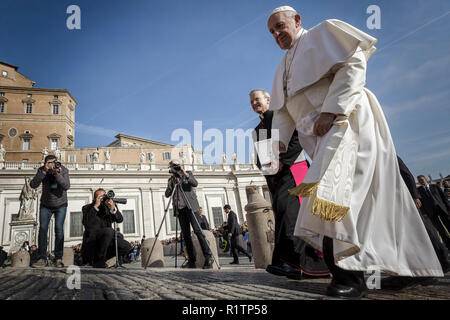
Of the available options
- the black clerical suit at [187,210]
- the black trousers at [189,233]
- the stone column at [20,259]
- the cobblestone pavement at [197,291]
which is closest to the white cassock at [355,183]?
the cobblestone pavement at [197,291]

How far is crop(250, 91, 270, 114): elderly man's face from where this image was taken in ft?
13.8

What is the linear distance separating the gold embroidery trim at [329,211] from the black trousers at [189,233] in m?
4.33

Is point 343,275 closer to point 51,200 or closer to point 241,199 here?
point 51,200

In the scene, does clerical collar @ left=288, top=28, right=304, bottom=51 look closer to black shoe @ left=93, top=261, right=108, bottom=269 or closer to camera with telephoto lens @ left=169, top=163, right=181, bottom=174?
camera with telephoto lens @ left=169, top=163, right=181, bottom=174

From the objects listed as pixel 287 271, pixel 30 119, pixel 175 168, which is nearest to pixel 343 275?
pixel 287 271

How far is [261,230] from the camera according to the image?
5.56m

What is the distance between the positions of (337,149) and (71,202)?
36.4 meters

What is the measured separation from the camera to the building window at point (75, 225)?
31048mm

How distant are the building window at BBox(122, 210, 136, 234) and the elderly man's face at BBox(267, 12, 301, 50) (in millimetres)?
34869

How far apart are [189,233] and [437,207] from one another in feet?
21.6

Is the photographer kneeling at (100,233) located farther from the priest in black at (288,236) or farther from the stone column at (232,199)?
the stone column at (232,199)
